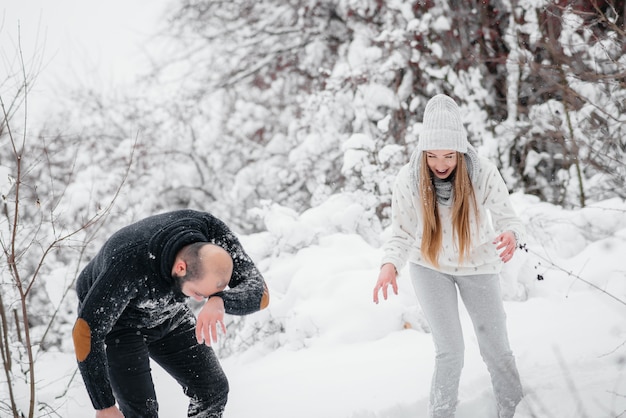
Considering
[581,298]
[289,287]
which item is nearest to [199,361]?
[289,287]

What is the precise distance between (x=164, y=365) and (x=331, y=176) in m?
6.07

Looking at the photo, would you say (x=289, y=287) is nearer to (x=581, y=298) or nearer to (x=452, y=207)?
(x=581, y=298)

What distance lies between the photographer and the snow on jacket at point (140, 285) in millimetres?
2207

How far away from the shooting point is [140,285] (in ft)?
7.62

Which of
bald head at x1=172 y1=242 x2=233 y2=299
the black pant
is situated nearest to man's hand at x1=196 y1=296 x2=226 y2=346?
bald head at x1=172 y1=242 x2=233 y2=299

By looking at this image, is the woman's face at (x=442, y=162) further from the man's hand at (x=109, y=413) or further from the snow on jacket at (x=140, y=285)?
the man's hand at (x=109, y=413)

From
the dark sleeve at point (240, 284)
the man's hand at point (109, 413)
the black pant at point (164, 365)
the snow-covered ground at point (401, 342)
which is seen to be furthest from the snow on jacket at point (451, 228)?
the man's hand at point (109, 413)

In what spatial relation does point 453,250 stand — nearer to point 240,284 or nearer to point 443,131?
point 443,131

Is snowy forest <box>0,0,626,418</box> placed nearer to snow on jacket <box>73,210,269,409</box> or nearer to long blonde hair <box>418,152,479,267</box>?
snow on jacket <box>73,210,269,409</box>

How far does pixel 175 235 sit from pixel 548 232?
391cm

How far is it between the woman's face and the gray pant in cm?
50

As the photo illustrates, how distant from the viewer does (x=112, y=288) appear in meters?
2.25

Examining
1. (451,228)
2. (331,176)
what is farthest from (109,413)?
(331,176)

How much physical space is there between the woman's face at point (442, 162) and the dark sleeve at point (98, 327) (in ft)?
4.87
